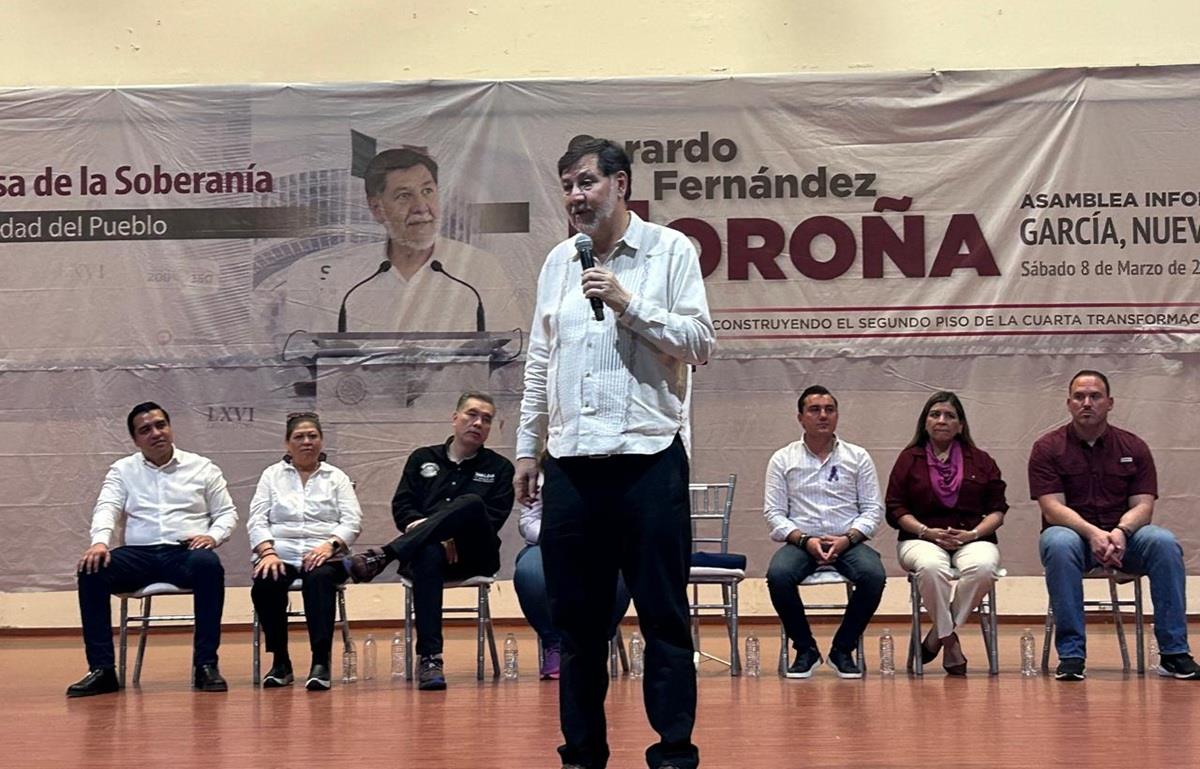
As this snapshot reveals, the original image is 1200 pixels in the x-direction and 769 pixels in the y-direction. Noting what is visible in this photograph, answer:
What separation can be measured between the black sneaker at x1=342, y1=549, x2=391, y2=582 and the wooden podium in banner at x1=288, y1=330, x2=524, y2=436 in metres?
→ 1.57

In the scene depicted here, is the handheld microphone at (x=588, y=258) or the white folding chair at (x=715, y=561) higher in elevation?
the handheld microphone at (x=588, y=258)

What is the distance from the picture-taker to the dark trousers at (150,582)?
201 inches

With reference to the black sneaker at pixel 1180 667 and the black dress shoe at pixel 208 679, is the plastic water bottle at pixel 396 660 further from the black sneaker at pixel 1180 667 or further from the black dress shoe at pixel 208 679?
the black sneaker at pixel 1180 667

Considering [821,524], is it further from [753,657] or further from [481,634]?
[481,634]

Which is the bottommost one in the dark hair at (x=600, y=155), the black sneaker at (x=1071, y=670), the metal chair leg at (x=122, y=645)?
the black sneaker at (x=1071, y=670)

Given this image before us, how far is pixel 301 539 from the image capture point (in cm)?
539

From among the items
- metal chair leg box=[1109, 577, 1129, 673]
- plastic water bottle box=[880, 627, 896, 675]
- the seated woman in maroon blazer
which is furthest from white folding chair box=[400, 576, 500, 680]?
metal chair leg box=[1109, 577, 1129, 673]

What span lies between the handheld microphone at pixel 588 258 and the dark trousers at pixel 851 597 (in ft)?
8.35

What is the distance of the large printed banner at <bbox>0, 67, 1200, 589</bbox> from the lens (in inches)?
261

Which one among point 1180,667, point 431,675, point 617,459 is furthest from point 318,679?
point 1180,667

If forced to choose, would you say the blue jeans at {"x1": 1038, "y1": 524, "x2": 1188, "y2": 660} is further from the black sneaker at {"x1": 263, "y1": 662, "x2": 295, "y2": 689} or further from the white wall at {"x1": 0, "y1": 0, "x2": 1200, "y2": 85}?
the white wall at {"x1": 0, "y1": 0, "x2": 1200, "y2": 85}

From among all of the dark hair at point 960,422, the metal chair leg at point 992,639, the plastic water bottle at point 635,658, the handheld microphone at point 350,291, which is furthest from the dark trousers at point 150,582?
the metal chair leg at point 992,639

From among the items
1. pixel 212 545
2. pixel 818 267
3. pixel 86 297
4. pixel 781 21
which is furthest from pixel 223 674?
pixel 781 21

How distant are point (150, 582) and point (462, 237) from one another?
2168mm
